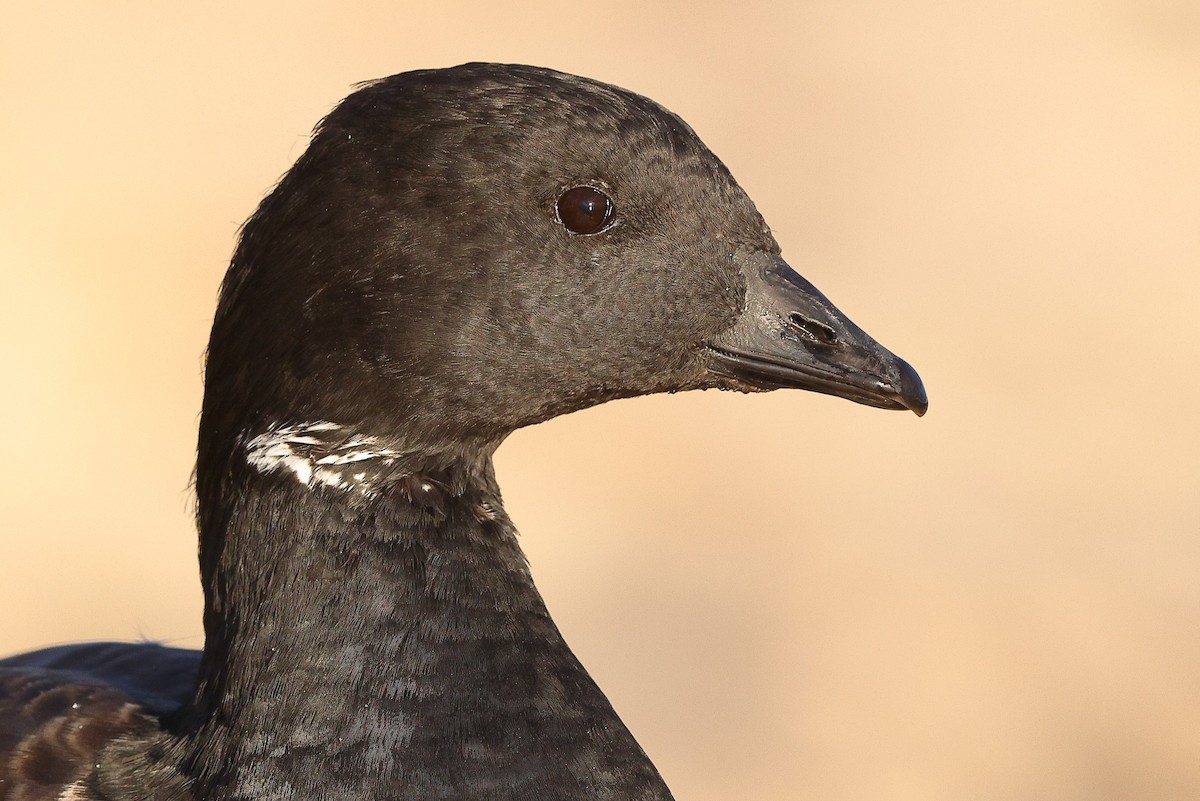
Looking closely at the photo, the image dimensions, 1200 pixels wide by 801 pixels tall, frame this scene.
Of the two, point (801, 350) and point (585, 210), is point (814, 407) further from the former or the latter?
point (585, 210)

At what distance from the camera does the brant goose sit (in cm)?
311

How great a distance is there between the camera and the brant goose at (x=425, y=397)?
3107 millimetres

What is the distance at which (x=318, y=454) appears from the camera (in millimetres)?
3209

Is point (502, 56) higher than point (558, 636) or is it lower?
higher

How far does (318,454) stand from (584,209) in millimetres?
793

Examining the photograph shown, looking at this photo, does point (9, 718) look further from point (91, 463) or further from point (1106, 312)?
point (1106, 312)

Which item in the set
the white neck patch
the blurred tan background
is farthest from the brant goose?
the blurred tan background

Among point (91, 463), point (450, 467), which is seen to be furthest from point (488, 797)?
point (91, 463)

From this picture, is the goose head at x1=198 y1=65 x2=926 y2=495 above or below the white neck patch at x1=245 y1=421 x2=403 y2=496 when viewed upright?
above

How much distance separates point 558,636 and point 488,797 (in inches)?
18.9

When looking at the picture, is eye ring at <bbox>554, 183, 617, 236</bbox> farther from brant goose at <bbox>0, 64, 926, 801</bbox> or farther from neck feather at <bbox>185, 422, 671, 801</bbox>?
neck feather at <bbox>185, 422, 671, 801</bbox>

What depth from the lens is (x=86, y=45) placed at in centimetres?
1349

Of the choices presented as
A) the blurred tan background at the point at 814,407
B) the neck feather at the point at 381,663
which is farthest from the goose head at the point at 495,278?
the blurred tan background at the point at 814,407

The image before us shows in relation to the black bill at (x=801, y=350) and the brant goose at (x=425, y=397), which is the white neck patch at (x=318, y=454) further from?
the black bill at (x=801, y=350)
